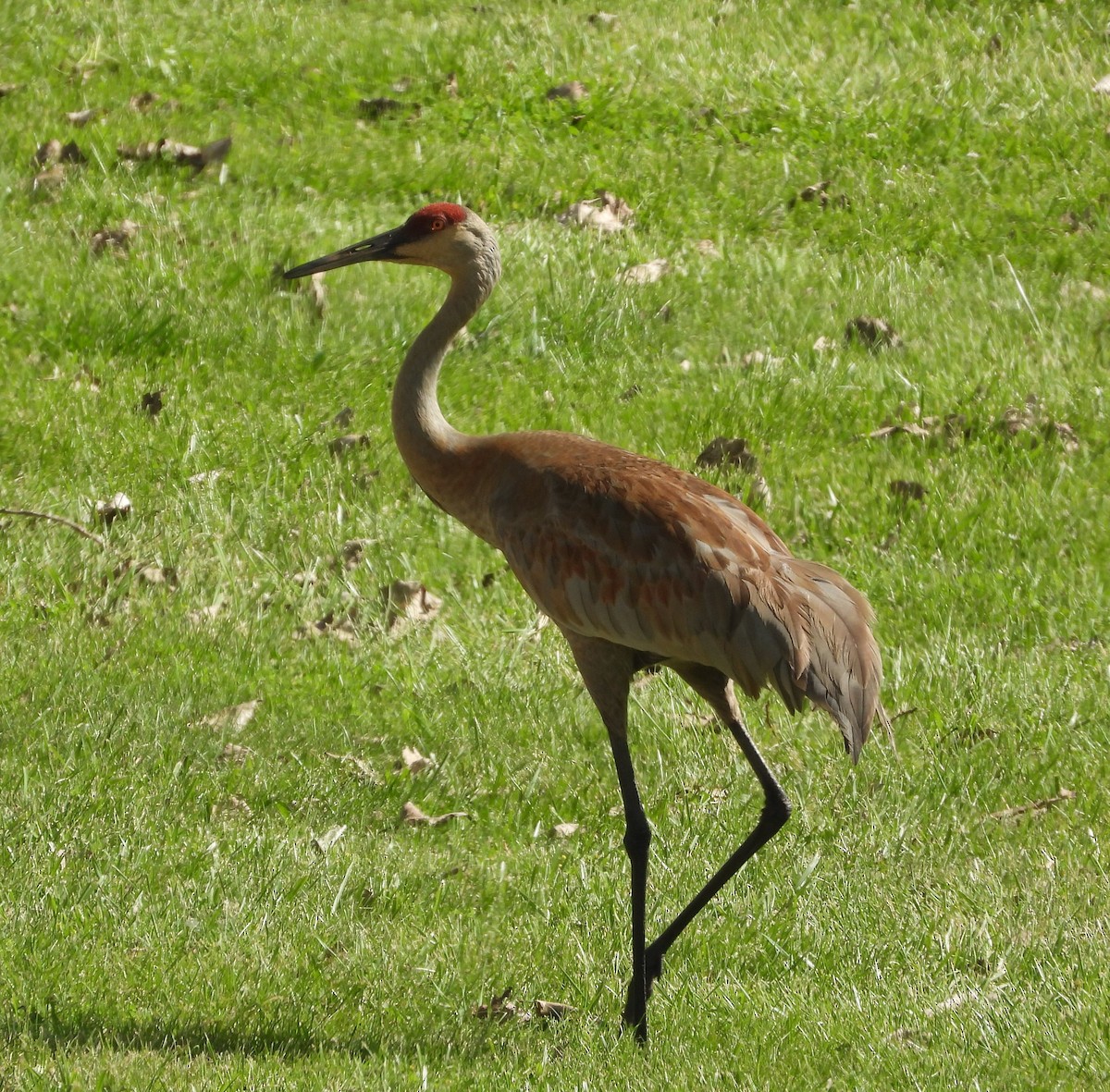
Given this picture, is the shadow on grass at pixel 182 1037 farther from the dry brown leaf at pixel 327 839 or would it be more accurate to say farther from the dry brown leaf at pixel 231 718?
the dry brown leaf at pixel 231 718

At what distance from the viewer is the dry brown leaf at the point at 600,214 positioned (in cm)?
916

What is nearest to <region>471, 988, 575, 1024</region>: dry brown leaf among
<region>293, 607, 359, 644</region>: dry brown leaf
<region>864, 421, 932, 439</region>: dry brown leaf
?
<region>293, 607, 359, 644</region>: dry brown leaf

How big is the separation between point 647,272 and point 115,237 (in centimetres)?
274

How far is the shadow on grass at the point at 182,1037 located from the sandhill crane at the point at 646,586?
71cm

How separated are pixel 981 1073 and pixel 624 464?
1969mm

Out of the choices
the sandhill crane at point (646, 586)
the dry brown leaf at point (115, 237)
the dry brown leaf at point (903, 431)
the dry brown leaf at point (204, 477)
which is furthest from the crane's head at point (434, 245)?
the dry brown leaf at point (115, 237)

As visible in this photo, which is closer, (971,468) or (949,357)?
(971,468)

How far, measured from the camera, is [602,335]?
27.1 feet

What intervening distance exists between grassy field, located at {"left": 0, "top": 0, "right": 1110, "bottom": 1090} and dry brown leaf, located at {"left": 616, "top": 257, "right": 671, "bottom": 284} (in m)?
0.11

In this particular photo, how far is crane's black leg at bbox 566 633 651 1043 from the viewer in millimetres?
4492

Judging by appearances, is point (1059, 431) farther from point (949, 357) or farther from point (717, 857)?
point (717, 857)

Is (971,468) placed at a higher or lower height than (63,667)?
higher

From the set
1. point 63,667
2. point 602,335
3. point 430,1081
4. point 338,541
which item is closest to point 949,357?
point 602,335

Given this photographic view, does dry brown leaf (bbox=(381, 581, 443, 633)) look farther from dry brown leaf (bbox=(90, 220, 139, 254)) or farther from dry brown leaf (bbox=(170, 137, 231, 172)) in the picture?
dry brown leaf (bbox=(170, 137, 231, 172))
